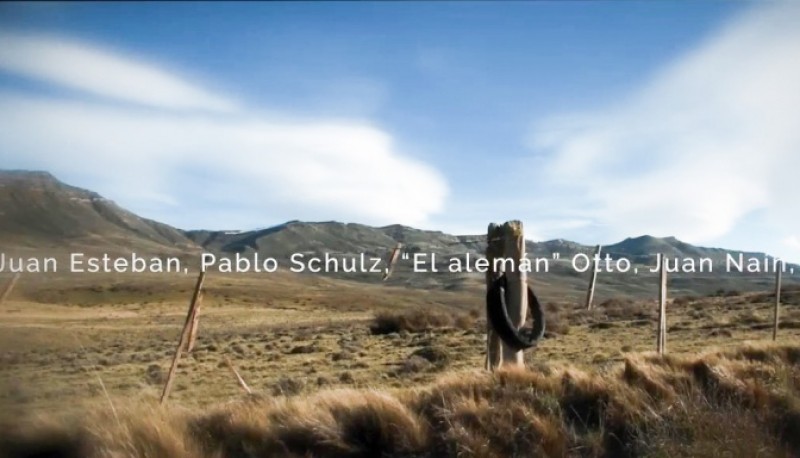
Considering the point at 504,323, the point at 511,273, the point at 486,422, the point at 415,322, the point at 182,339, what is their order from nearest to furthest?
the point at 486,422 → the point at 504,323 → the point at 511,273 → the point at 182,339 → the point at 415,322

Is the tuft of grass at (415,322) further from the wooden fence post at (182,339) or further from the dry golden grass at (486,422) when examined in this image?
the dry golden grass at (486,422)

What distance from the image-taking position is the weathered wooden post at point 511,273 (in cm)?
956

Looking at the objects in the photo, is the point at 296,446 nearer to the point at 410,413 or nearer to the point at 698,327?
the point at 410,413

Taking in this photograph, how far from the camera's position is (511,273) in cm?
959

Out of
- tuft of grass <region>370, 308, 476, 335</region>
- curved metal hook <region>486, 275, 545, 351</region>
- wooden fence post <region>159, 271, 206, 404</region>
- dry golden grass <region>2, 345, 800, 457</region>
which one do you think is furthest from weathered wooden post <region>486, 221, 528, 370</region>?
tuft of grass <region>370, 308, 476, 335</region>

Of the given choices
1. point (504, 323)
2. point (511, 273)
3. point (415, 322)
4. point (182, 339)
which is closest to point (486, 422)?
point (504, 323)

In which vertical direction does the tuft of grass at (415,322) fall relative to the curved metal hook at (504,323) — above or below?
below

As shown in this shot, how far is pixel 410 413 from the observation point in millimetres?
8234

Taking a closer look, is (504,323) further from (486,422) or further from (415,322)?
(415,322)

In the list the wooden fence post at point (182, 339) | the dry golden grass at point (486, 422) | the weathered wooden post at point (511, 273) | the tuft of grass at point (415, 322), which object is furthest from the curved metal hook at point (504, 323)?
the tuft of grass at point (415, 322)

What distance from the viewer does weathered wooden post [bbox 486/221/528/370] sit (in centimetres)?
956

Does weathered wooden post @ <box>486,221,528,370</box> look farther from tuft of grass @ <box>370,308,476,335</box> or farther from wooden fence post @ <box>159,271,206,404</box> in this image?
tuft of grass @ <box>370,308,476,335</box>

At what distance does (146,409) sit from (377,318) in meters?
21.6

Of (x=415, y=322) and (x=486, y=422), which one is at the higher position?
(x=486, y=422)
